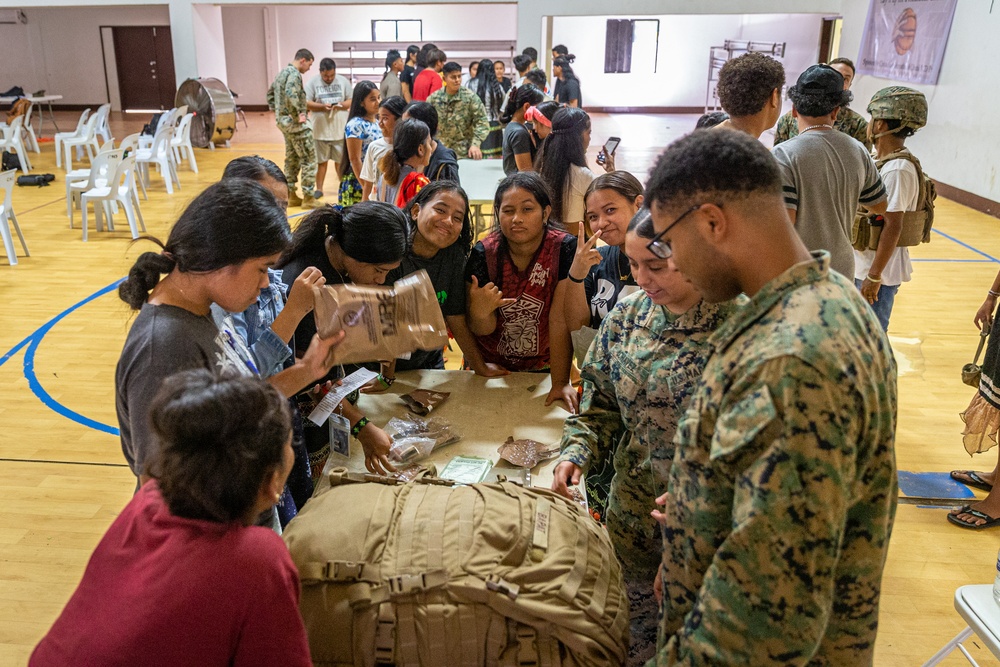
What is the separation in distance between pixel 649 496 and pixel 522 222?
1.27 m

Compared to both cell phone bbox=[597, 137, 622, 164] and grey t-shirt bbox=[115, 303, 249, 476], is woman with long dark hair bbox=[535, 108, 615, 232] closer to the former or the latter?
cell phone bbox=[597, 137, 622, 164]

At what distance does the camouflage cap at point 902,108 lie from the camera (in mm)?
3604

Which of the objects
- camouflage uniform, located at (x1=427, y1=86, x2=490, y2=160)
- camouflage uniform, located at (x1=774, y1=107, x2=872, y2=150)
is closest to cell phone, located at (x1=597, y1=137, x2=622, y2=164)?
camouflage uniform, located at (x1=774, y1=107, x2=872, y2=150)

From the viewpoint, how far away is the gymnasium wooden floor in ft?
8.95

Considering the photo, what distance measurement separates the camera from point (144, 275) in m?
1.66

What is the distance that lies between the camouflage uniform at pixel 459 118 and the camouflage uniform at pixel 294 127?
64.8 inches

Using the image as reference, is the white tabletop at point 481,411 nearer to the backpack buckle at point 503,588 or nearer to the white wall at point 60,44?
the backpack buckle at point 503,588

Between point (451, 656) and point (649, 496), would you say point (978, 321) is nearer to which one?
point (649, 496)

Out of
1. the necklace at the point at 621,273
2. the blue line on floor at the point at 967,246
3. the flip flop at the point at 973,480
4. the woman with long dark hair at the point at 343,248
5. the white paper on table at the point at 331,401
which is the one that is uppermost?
the woman with long dark hair at the point at 343,248

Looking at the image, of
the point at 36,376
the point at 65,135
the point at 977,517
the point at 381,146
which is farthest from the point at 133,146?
the point at 977,517

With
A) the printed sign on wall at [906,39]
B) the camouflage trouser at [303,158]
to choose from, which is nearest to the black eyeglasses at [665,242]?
the camouflage trouser at [303,158]

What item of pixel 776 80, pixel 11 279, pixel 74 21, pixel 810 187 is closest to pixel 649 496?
pixel 810 187

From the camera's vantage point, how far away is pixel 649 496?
1835 mm

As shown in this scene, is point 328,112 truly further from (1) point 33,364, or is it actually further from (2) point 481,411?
(2) point 481,411
